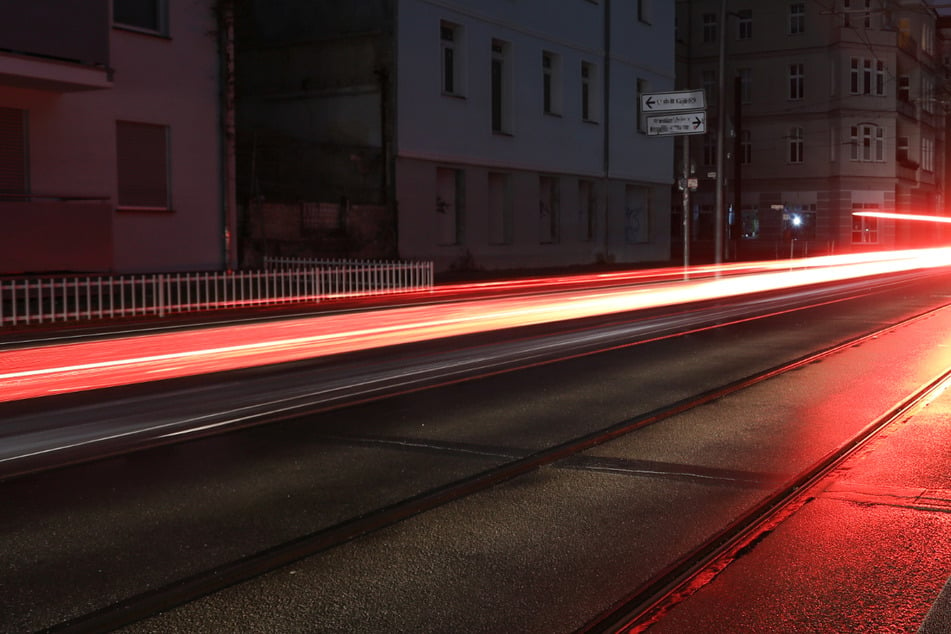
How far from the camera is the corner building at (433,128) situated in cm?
2948

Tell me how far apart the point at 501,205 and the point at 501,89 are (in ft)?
11.6

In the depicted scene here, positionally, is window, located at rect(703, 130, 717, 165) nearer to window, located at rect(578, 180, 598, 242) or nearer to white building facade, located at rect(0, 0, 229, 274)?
window, located at rect(578, 180, 598, 242)

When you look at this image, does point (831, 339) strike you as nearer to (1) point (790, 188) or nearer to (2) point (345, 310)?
(2) point (345, 310)

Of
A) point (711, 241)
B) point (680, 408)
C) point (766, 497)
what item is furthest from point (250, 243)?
point (711, 241)

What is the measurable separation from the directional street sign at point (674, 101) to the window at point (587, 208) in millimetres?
9983

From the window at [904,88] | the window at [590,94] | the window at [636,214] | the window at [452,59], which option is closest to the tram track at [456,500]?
the window at [452,59]

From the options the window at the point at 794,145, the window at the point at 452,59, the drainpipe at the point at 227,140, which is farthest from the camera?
the window at the point at 794,145

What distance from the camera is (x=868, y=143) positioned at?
6112 cm

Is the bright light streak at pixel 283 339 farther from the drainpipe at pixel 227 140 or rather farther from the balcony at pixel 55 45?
the drainpipe at pixel 227 140

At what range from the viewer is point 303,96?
31.5m

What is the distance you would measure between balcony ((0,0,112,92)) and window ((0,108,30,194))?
61cm

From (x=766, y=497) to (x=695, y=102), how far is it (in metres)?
23.0

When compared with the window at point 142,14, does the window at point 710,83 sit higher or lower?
higher

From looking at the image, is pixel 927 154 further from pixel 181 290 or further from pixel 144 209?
pixel 181 290
